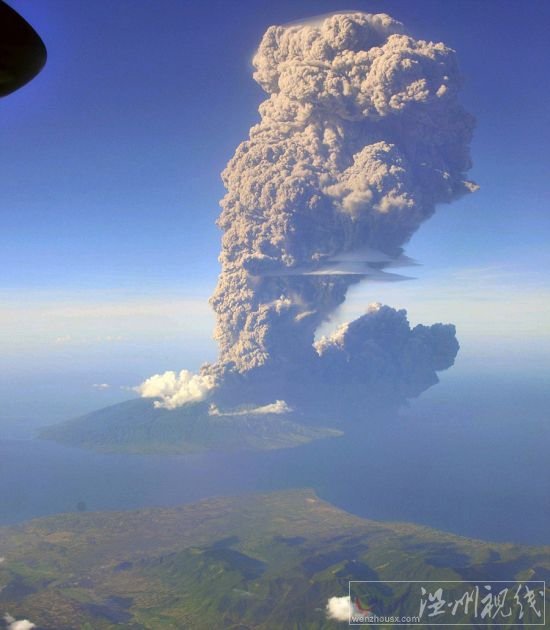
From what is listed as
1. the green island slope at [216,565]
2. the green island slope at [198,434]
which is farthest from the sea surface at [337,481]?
the green island slope at [216,565]

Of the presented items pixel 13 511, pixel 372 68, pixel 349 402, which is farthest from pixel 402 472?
pixel 372 68

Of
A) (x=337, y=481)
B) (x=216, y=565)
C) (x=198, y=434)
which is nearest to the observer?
(x=216, y=565)


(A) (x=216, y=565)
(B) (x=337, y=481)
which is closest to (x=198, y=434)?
(B) (x=337, y=481)

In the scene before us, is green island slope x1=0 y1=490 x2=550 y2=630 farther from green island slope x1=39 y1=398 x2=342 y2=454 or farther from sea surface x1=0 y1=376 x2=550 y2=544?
green island slope x1=39 y1=398 x2=342 y2=454

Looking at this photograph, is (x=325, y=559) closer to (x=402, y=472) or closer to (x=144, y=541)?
(x=144, y=541)

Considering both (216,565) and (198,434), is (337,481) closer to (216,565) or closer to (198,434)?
(198,434)

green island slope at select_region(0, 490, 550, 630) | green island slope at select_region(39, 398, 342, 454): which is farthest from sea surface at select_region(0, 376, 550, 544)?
green island slope at select_region(0, 490, 550, 630)
